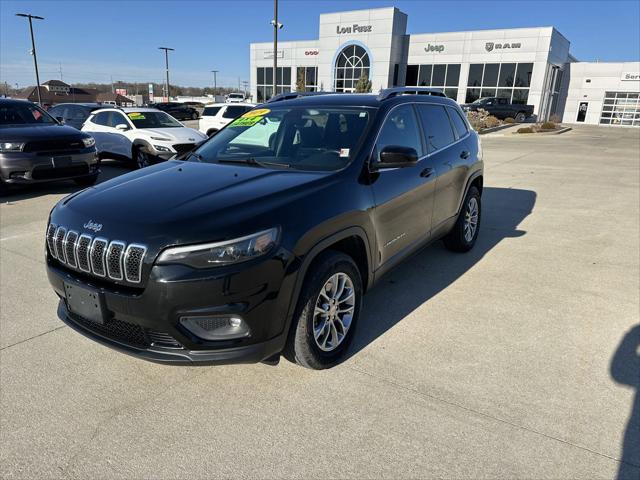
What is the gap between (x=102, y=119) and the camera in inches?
480

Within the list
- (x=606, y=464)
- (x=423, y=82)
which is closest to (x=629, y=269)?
(x=606, y=464)

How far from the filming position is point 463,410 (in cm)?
272

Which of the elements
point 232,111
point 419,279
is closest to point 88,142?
point 419,279

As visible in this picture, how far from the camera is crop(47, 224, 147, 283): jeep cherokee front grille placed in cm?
243

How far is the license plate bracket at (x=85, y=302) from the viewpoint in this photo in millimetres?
2553

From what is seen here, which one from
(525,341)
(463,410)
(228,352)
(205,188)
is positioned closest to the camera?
(228,352)

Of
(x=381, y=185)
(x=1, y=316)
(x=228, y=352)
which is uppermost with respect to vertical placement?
(x=381, y=185)

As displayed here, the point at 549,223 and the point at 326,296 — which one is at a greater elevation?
the point at 326,296

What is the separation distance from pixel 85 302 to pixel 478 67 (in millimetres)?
44356

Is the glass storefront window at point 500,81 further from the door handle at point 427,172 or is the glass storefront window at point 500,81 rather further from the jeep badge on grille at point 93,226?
the jeep badge on grille at point 93,226

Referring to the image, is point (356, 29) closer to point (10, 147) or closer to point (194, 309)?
point (10, 147)

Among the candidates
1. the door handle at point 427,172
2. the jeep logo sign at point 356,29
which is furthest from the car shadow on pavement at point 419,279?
the jeep logo sign at point 356,29

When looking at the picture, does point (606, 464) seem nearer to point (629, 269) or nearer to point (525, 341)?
point (525, 341)

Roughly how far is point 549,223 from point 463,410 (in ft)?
17.1
